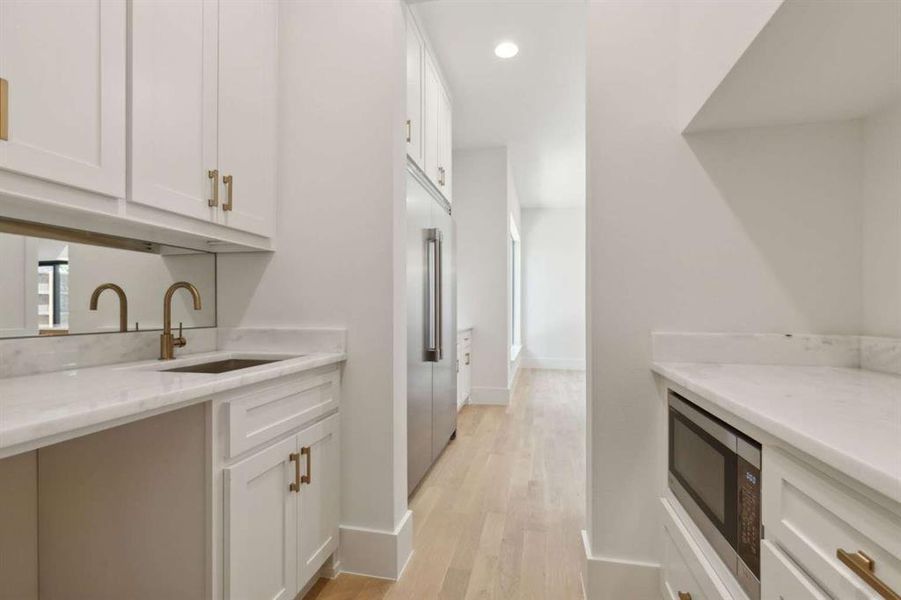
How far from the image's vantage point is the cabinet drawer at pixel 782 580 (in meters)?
0.71

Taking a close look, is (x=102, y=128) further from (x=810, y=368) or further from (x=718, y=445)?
(x=810, y=368)

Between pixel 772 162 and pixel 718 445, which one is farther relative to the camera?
pixel 772 162

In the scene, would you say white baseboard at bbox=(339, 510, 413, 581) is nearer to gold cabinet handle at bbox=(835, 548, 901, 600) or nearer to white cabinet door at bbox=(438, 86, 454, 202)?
gold cabinet handle at bbox=(835, 548, 901, 600)

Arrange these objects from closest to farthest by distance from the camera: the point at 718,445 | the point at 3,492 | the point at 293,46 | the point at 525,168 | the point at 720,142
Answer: the point at 718,445, the point at 3,492, the point at 720,142, the point at 293,46, the point at 525,168

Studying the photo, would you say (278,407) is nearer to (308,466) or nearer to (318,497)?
(308,466)

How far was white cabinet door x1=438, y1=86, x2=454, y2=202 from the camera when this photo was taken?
10.3 ft

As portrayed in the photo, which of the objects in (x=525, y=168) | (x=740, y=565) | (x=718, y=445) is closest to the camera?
(x=740, y=565)

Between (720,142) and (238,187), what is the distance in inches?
72.1

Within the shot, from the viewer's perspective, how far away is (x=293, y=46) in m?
1.84

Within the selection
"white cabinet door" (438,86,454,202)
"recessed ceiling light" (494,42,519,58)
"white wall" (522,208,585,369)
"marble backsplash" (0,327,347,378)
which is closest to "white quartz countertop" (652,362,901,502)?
"marble backsplash" (0,327,347,378)

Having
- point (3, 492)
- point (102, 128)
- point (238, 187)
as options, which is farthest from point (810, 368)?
point (3, 492)

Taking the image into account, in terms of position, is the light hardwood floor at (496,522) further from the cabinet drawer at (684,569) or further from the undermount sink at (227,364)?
the undermount sink at (227,364)

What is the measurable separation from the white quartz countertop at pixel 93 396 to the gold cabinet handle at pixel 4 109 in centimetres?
59

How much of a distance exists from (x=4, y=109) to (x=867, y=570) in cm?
181
